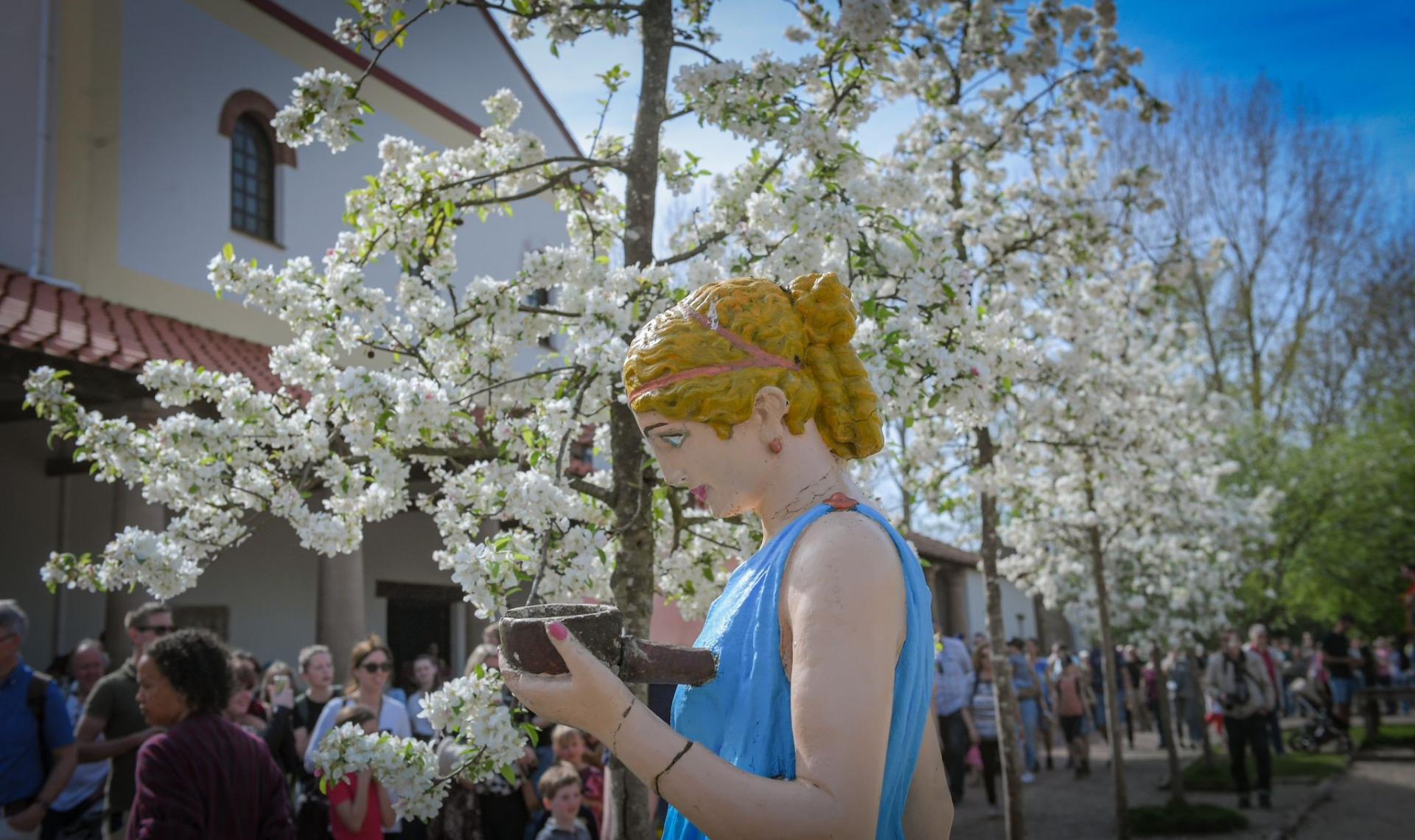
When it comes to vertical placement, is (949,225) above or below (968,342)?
above

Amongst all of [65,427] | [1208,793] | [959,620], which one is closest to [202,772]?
[65,427]

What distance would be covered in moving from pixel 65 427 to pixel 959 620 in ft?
80.8

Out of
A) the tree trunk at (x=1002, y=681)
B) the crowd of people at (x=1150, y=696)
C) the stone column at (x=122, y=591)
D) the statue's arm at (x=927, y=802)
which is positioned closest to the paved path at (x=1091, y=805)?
the crowd of people at (x=1150, y=696)

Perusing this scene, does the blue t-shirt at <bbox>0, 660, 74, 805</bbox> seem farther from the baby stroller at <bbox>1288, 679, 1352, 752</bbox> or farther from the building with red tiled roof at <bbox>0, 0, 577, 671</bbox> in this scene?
the baby stroller at <bbox>1288, 679, 1352, 752</bbox>

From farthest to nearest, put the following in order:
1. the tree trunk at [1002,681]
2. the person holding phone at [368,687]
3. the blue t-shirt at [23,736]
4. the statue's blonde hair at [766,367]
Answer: the tree trunk at [1002,681] < the person holding phone at [368,687] < the blue t-shirt at [23,736] < the statue's blonde hair at [766,367]

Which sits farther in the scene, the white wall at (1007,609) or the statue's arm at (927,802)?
the white wall at (1007,609)

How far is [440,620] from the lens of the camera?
48.0 feet

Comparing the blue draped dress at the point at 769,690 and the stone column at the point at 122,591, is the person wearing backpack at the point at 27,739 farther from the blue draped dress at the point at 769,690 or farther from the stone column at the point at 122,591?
the blue draped dress at the point at 769,690

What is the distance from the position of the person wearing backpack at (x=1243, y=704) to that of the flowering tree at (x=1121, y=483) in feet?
2.28

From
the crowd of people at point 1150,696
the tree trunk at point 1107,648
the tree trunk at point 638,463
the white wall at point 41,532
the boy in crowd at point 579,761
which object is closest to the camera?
the tree trunk at point 638,463

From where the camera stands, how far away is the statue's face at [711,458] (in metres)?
1.82

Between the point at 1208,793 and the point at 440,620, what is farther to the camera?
the point at 440,620

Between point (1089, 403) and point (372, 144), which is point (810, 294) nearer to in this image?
point (1089, 403)

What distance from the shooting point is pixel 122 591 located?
8.04m
